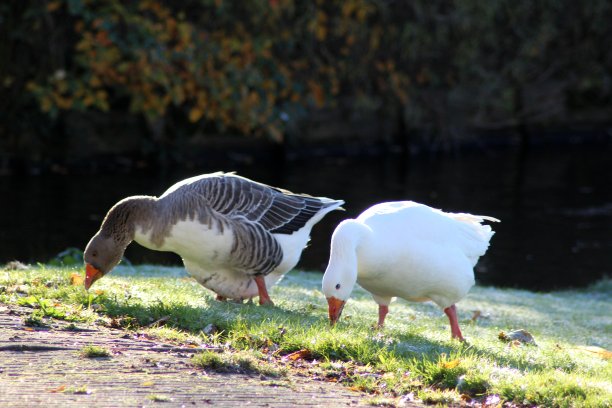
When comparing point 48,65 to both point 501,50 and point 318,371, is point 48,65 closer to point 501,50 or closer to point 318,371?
point 501,50

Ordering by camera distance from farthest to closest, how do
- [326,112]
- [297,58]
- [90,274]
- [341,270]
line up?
[326,112]
[297,58]
[90,274]
[341,270]

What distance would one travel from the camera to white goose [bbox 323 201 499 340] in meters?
7.27

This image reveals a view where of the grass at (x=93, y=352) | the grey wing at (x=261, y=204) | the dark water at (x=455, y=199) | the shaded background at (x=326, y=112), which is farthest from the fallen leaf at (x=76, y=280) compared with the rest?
the shaded background at (x=326, y=112)

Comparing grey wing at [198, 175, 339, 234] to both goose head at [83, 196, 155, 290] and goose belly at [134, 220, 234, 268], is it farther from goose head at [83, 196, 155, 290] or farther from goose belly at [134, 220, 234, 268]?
goose head at [83, 196, 155, 290]

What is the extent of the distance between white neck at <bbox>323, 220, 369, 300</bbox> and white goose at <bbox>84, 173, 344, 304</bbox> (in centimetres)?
123

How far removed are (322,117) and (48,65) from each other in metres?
9.40

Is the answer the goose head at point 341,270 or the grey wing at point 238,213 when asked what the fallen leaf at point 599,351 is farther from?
the grey wing at point 238,213

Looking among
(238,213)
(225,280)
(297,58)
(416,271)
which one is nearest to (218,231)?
(238,213)

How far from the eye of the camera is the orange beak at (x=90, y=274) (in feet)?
25.2

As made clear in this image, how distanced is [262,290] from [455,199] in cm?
1417

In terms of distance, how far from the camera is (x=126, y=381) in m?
5.55

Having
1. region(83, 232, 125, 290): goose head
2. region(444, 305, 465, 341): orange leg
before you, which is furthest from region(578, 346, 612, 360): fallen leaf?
region(83, 232, 125, 290): goose head

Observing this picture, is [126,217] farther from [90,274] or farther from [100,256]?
[90,274]

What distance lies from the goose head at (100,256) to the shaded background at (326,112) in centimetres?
763
